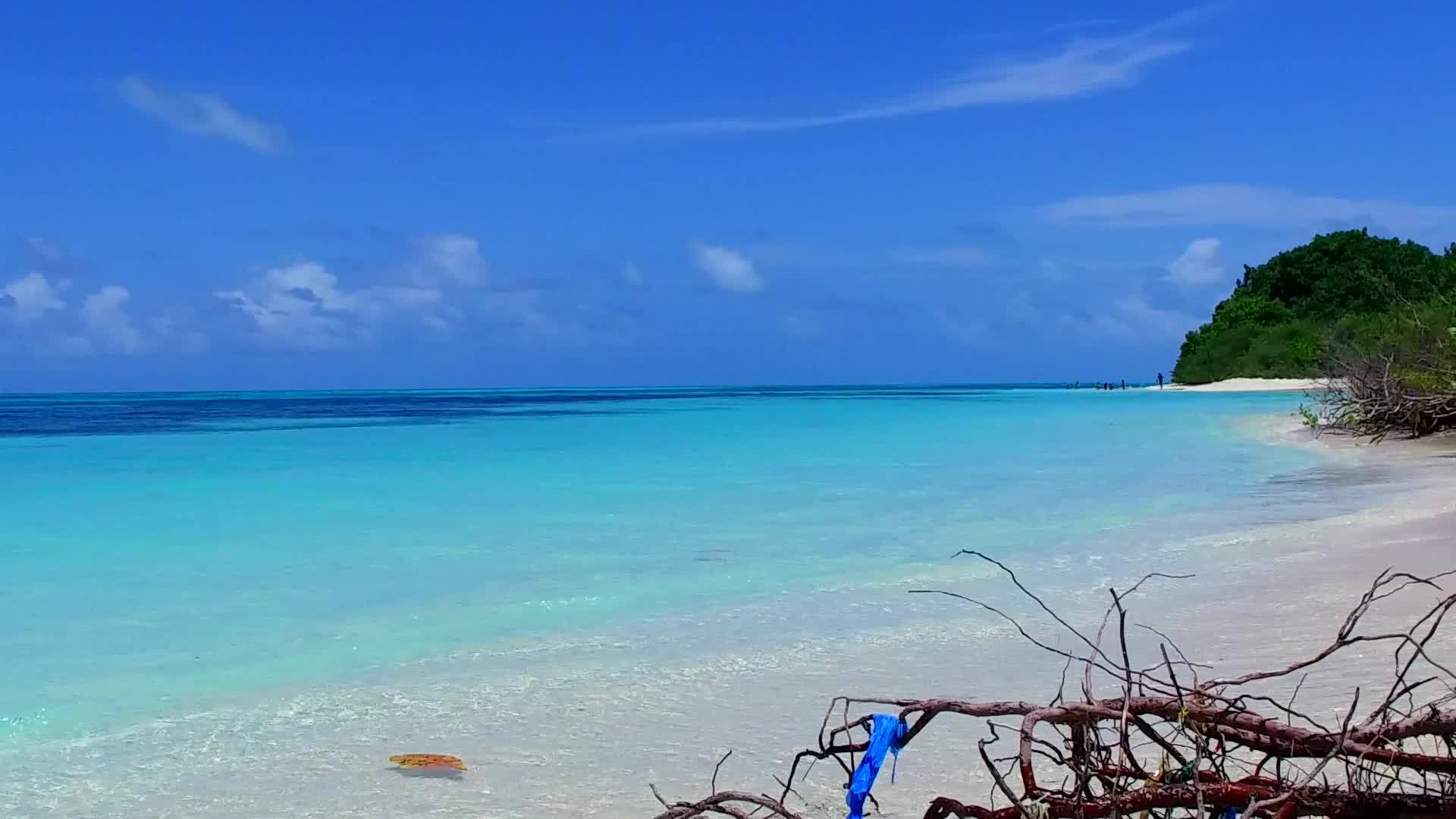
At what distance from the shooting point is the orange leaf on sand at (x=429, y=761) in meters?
3.60

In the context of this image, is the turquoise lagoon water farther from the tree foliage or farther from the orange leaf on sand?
the tree foliage

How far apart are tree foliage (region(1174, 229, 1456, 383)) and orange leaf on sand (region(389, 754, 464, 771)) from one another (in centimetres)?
6085

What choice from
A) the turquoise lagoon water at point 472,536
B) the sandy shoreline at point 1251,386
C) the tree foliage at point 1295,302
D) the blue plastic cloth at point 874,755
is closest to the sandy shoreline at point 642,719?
the turquoise lagoon water at point 472,536

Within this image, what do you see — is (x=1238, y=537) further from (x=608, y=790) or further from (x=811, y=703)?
(x=608, y=790)

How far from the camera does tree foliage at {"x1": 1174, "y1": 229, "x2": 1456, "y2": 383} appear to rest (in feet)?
205

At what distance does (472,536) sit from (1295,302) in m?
69.7

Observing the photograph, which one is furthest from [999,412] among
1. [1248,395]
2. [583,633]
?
[583,633]

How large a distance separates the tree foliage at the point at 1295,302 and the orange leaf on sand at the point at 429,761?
60.8 m

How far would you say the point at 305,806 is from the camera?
333 centimetres

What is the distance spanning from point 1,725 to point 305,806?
1.67 metres

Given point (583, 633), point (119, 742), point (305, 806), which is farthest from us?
point (583, 633)

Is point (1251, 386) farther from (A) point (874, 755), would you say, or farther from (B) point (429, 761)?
(A) point (874, 755)

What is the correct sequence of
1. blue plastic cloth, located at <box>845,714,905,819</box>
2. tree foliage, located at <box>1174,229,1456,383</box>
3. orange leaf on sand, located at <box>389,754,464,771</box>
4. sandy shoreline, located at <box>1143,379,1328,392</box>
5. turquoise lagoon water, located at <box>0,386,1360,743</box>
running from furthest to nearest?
tree foliage, located at <box>1174,229,1456,383</box>
sandy shoreline, located at <box>1143,379,1328,392</box>
turquoise lagoon water, located at <box>0,386,1360,743</box>
orange leaf on sand, located at <box>389,754,464,771</box>
blue plastic cloth, located at <box>845,714,905,819</box>

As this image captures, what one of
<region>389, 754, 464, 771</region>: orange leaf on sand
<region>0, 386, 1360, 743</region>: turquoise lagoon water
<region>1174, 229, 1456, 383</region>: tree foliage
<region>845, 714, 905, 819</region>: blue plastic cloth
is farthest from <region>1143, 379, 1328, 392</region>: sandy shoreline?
<region>845, 714, 905, 819</region>: blue plastic cloth
